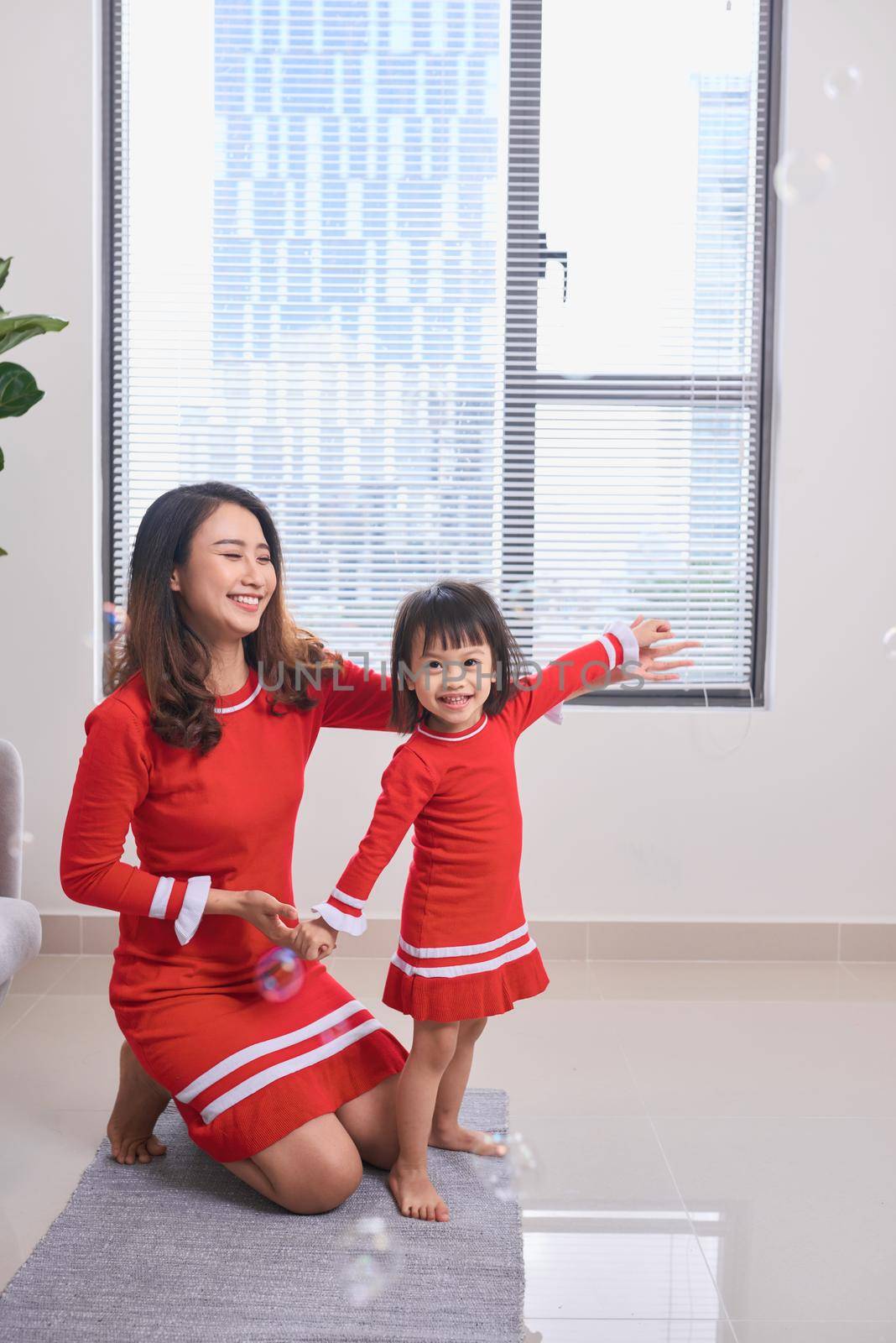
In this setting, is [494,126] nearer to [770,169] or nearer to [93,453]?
[770,169]

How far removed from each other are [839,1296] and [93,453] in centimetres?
220

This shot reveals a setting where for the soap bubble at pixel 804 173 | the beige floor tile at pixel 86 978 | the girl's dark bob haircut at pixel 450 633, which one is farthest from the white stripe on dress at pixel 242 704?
the soap bubble at pixel 804 173

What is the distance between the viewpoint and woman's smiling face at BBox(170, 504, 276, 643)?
1.62 metres

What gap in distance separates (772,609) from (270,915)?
1.63m

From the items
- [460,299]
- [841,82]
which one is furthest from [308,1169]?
[841,82]

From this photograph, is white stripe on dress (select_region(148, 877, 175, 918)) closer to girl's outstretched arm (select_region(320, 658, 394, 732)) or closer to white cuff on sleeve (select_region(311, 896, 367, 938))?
white cuff on sleeve (select_region(311, 896, 367, 938))

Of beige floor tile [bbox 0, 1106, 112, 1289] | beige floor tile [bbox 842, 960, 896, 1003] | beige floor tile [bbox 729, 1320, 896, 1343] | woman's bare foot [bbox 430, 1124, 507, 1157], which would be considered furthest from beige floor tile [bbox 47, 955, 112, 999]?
beige floor tile [bbox 842, 960, 896, 1003]

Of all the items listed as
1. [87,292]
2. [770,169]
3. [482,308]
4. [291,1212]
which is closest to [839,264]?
[770,169]

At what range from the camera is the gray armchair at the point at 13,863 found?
1761 millimetres

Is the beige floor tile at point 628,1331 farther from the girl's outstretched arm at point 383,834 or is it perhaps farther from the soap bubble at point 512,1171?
the girl's outstretched arm at point 383,834

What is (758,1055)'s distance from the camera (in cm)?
216

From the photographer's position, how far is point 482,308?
272cm

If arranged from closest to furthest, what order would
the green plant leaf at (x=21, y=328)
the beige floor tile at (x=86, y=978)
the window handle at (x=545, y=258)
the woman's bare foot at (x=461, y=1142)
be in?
the woman's bare foot at (x=461, y=1142), the green plant leaf at (x=21, y=328), the beige floor tile at (x=86, y=978), the window handle at (x=545, y=258)

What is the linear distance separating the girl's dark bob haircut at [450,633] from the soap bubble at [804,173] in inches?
62.5
